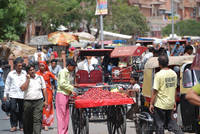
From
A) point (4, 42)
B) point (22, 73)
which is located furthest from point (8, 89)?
point (4, 42)

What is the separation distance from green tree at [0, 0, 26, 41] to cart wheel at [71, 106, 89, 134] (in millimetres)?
17375

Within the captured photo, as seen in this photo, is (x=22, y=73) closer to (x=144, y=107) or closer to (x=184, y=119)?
(x=144, y=107)

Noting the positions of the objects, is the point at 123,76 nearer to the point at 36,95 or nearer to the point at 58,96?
the point at 58,96

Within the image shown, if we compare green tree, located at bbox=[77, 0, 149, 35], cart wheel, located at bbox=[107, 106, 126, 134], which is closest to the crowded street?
cart wheel, located at bbox=[107, 106, 126, 134]

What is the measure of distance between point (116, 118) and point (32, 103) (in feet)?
5.30

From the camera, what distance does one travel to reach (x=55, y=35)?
33.8m

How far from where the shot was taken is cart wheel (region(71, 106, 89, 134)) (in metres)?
9.48

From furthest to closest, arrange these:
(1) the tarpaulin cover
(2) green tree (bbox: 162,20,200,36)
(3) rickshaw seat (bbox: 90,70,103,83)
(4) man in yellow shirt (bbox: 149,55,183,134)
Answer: (2) green tree (bbox: 162,20,200,36) → (3) rickshaw seat (bbox: 90,70,103,83) → (1) the tarpaulin cover → (4) man in yellow shirt (bbox: 149,55,183,134)

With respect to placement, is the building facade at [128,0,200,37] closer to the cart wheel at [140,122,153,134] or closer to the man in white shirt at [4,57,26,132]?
the man in white shirt at [4,57,26,132]

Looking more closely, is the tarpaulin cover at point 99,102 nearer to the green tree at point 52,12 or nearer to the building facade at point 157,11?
the green tree at point 52,12

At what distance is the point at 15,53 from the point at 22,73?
2350 cm

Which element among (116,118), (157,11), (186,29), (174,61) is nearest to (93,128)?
(116,118)

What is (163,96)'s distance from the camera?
805cm

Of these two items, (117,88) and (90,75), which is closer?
(117,88)
